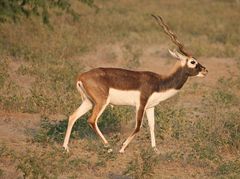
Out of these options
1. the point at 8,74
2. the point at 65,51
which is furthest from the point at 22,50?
the point at 8,74

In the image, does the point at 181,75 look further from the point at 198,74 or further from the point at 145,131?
the point at 145,131

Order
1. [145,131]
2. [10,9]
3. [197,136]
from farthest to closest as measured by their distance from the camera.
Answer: [10,9]
[145,131]
[197,136]

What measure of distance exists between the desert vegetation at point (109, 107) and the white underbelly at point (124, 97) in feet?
1.67

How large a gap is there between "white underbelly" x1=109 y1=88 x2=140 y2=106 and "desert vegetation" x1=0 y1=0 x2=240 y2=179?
510mm

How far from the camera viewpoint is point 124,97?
8781 mm

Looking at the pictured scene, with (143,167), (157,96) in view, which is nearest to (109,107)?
(157,96)

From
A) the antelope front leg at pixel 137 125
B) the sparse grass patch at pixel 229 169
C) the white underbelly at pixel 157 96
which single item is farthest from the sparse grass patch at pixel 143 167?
the white underbelly at pixel 157 96

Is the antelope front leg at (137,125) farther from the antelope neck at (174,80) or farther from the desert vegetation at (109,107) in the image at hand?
the antelope neck at (174,80)

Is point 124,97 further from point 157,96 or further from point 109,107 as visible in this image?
point 109,107

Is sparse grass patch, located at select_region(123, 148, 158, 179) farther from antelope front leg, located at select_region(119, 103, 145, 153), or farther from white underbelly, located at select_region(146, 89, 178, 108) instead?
white underbelly, located at select_region(146, 89, 178, 108)

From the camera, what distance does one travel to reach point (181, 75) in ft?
30.3

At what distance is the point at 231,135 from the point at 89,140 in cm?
191

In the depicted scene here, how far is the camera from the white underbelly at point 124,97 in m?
8.78

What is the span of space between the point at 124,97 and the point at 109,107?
57.9 inches
